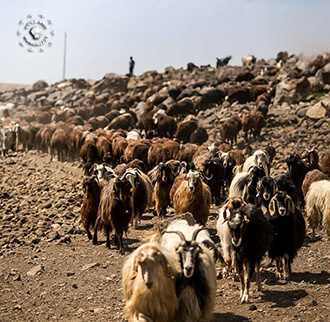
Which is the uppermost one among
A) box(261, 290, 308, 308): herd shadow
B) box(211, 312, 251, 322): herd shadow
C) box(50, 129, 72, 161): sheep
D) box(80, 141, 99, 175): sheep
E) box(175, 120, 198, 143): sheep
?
box(175, 120, 198, 143): sheep

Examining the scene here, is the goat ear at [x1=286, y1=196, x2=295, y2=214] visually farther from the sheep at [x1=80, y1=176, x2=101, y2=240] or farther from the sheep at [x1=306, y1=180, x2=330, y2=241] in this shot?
the sheep at [x1=80, y1=176, x2=101, y2=240]

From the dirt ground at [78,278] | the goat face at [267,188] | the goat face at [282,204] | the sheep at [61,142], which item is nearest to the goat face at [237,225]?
the dirt ground at [78,278]

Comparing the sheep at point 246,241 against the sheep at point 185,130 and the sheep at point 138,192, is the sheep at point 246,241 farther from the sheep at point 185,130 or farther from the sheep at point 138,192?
the sheep at point 185,130

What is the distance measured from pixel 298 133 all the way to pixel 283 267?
16.2 m

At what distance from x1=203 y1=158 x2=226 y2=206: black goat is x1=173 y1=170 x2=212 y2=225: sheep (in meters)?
2.97

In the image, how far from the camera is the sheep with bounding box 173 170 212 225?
11531mm

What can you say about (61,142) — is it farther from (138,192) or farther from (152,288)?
(152,288)

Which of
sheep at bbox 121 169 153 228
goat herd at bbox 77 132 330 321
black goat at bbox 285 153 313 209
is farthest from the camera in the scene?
black goat at bbox 285 153 313 209

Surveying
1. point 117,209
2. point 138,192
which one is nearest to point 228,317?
point 117,209

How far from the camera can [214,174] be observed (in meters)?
15.0

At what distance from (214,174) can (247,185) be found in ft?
9.94

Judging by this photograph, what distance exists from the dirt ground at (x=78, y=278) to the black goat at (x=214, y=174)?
908mm

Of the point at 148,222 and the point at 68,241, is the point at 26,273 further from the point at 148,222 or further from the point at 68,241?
the point at 148,222

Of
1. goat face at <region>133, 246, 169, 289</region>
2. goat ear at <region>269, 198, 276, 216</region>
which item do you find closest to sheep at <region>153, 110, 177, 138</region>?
goat ear at <region>269, 198, 276, 216</region>
